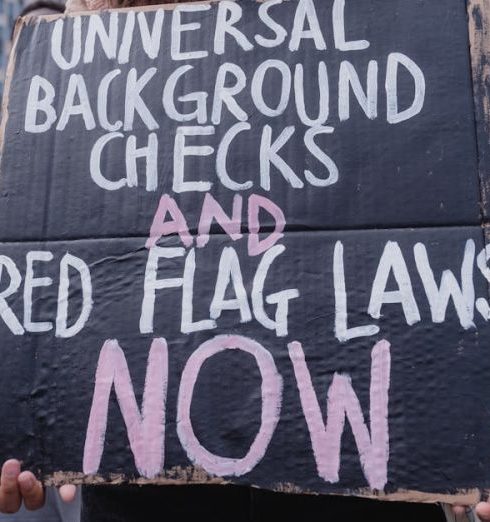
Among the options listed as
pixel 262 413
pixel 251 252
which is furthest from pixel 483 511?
pixel 251 252

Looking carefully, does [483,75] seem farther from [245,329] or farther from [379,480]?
[379,480]

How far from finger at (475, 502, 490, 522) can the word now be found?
0.14 meters

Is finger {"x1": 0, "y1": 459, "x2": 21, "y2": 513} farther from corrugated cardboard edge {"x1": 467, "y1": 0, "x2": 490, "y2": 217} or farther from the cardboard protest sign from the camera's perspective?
corrugated cardboard edge {"x1": 467, "y1": 0, "x2": 490, "y2": 217}

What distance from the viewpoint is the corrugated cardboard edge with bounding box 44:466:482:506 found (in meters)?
1.02

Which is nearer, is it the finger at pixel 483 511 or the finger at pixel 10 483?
the finger at pixel 483 511

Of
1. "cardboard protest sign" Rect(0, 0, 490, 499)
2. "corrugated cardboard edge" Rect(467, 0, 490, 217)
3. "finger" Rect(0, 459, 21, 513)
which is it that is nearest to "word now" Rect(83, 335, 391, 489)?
"cardboard protest sign" Rect(0, 0, 490, 499)

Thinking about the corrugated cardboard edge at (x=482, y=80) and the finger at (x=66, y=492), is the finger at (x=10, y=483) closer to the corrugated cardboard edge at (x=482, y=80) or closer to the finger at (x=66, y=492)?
the finger at (x=66, y=492)

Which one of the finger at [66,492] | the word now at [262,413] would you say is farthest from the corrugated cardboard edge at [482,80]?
→ the finger at [66,492]

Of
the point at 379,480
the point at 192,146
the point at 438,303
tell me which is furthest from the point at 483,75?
the point at 379,480

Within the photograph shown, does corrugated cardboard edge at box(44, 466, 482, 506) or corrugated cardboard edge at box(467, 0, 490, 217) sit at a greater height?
corrugated cardboard edge at box(467, 0, 490, 217)

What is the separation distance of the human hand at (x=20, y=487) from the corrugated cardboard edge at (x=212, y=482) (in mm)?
19

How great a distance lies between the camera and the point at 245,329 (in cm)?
112

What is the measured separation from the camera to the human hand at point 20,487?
3.64 feet

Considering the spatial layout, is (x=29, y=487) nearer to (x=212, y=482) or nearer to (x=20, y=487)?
(x=20, y=487)
